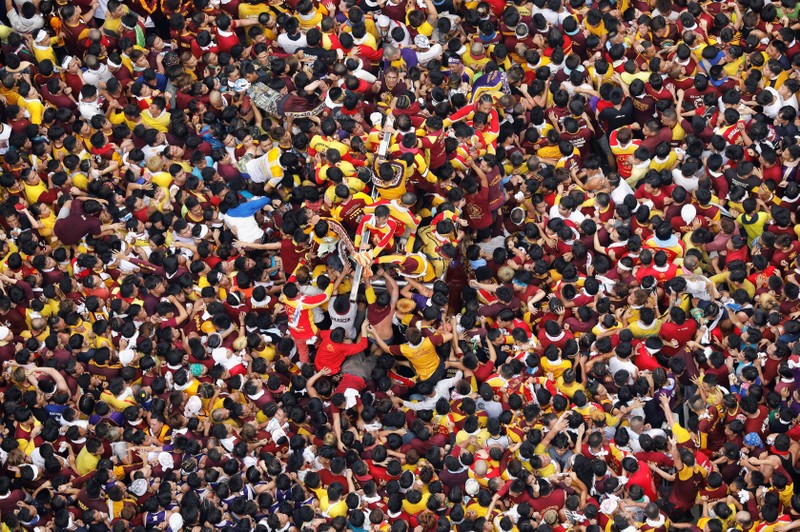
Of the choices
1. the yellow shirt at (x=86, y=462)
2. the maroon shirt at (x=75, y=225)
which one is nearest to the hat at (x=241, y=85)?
the maroon shirt at (x=75, y=225)

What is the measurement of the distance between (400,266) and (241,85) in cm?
334

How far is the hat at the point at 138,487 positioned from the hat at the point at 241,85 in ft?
16.6

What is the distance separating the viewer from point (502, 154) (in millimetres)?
18344

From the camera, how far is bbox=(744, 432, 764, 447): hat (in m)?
15.8

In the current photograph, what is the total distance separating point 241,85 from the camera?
1841 cm

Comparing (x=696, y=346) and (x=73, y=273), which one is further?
(x=73, y=273)

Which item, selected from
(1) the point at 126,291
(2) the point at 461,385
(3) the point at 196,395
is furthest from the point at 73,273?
(2) the point at 461,385

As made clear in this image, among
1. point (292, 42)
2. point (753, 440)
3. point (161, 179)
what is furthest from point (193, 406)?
point (753, 440)

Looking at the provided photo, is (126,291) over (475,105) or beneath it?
beneath

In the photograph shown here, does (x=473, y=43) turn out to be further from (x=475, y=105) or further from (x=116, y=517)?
(x=116, y=517)

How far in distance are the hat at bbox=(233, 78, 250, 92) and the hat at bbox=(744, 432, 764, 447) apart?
722 cm

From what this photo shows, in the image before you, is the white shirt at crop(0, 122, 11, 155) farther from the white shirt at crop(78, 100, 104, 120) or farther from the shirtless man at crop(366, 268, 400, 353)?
the shirtless man at crop(366, 268, 400, 353)

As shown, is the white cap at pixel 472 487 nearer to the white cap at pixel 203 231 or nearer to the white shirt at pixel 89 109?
the white cap at pixel 203 231

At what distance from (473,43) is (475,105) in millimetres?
1157
